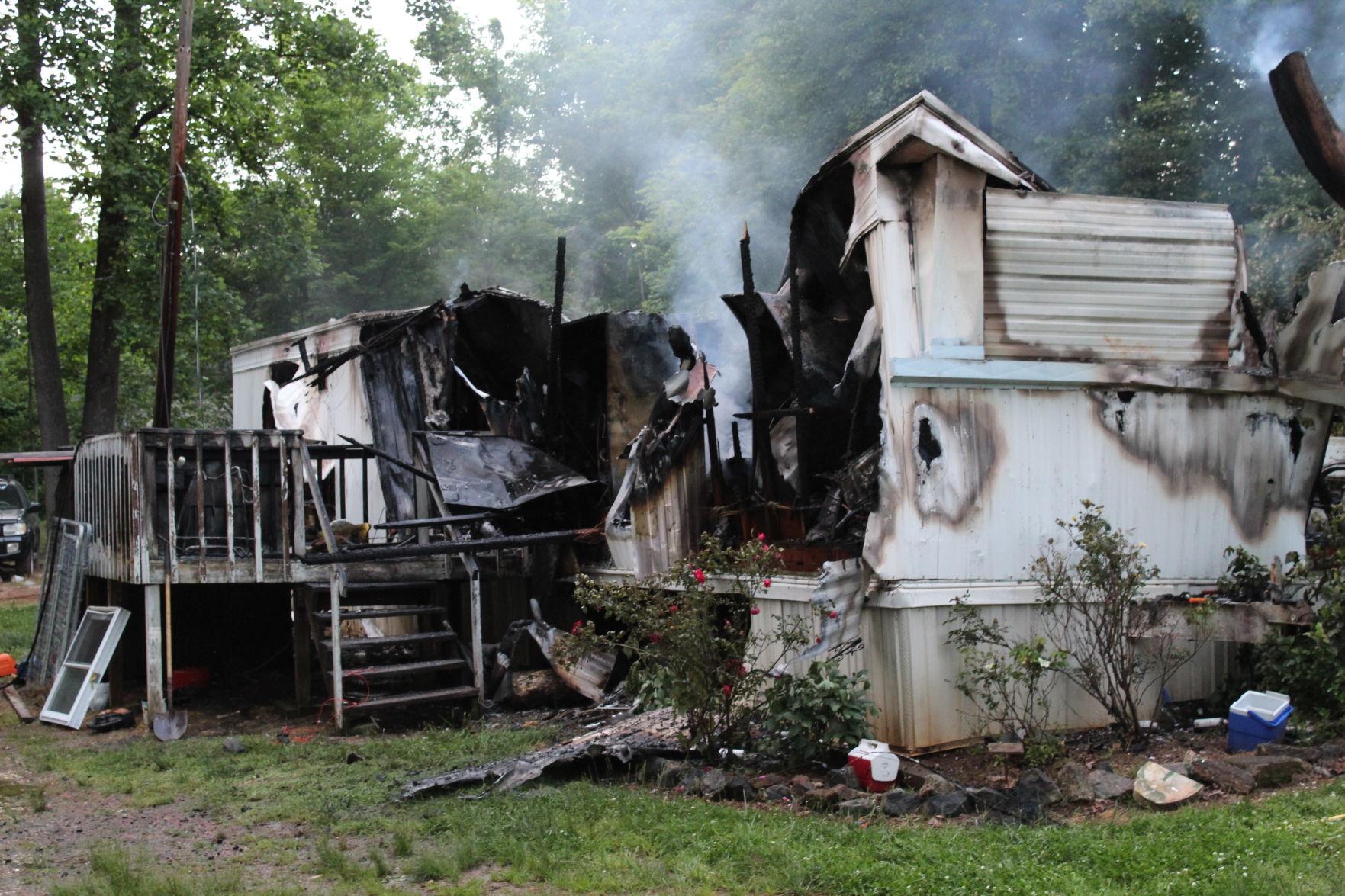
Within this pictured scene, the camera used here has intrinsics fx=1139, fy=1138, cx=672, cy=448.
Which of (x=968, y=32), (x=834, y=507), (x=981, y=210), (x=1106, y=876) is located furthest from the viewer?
(x=968, y=32)

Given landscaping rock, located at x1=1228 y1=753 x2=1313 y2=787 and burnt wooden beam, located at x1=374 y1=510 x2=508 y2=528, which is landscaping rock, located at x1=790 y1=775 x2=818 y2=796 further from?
burnt wooden beam, located at x1=374 y1=510 x2=508 y2=528

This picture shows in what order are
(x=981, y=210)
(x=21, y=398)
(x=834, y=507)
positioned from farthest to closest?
(x=21, y=398), (x=834, y=507), (x=981, y=210)

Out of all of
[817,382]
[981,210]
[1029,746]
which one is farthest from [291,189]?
[1029,746]

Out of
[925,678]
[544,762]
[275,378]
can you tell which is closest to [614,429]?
[544,762]

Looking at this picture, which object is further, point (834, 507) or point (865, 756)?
point (834, 507)

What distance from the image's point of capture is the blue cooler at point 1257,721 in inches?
239

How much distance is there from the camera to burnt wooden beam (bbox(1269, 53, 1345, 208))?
658 cm

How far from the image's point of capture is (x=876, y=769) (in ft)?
19.4

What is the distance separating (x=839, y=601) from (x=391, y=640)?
13.2 ft

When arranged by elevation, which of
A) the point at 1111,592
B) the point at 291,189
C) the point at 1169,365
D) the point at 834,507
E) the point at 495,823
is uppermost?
the point at 291,189

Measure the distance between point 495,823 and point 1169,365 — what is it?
16.5 ft

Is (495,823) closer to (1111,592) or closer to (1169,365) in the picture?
(1111,592)

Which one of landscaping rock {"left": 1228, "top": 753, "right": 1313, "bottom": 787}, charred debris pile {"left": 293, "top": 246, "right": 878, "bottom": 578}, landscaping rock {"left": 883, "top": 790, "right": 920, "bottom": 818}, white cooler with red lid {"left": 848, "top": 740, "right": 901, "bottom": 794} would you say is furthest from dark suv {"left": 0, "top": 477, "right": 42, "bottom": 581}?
landscaping rock {"left": 1228, "top": 753, "right": 1313, "bottom": 787}

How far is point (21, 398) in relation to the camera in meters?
33.1
